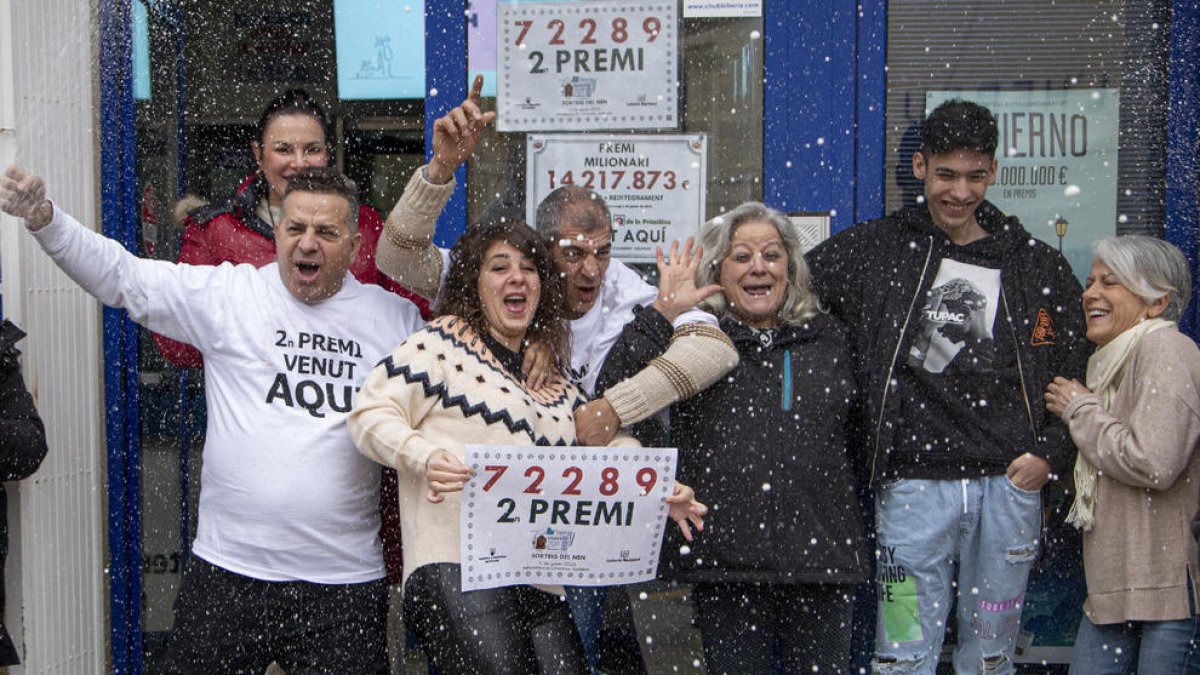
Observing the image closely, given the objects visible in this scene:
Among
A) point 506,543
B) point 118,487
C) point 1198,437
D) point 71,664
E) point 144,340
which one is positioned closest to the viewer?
point 506,543

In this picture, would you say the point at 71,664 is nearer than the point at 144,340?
Yes

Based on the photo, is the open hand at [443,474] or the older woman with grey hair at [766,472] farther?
the older woman with grey hair at [766,472]

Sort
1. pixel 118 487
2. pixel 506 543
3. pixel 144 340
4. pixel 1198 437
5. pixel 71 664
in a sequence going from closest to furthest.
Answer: pixel 506 543
pixel 1198 437
pixel 71 664
pixel 118 487
pixel 144 340

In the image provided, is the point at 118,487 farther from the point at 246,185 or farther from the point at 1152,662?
the point at 1152,662

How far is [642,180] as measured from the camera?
4.67m

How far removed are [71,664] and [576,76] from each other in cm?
299

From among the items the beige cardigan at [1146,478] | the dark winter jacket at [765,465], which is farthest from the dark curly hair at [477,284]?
the beige cardigan at [1146,478]

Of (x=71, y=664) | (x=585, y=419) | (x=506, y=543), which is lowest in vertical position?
(x=71, y=664)

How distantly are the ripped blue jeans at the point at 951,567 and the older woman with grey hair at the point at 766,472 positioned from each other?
0.87 ft

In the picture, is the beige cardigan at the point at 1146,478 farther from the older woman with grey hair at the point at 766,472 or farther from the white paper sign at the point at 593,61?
the white paper sign at the point at 593,61


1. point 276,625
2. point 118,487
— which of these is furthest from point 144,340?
point 276,625

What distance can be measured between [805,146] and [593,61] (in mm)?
928

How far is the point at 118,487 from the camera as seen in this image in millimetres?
4562

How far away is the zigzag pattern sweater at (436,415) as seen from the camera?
3.19m
